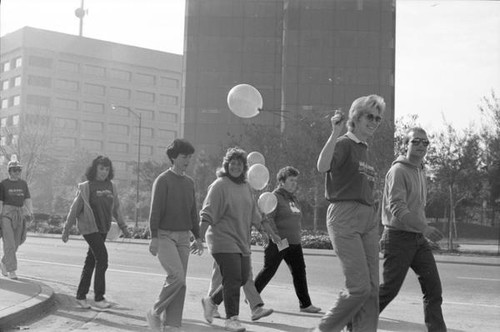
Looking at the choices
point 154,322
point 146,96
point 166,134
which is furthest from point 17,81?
point 154,322

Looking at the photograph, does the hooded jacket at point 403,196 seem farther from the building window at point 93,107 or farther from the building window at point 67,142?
the building window at point 93,107

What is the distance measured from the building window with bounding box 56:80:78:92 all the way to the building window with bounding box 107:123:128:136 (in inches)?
315

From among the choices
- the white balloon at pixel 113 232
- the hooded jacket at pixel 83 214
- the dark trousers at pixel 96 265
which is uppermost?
the hooded jacket at pixel 83 214

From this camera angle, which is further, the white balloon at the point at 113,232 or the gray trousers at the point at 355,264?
the white balloon at the point at 113,232

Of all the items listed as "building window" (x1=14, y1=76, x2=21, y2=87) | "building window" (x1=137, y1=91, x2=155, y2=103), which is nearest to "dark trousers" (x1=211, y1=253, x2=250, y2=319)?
"building window" (x1=14, y1=76, x2=21, y2=87)

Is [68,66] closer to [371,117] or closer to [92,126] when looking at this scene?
[92,126]

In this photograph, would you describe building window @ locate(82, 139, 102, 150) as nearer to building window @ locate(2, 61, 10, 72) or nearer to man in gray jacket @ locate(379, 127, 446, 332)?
building window @ locate(2, 61, 10, 72)

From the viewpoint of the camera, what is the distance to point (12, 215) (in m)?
10.6

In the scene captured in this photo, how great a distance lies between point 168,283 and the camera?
6.38 m

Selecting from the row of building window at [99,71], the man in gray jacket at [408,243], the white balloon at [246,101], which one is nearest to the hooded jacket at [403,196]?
the man in gray jacket at [408,243]

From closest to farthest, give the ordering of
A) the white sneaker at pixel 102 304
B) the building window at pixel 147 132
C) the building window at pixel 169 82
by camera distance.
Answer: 1. the white sneaker at pixel 102 304
2. the building window at pixel 147 132
3. the building window at pixel 169 82

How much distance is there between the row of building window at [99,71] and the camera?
325ft

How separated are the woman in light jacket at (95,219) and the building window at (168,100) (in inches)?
4225

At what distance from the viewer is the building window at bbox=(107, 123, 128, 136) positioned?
108000mm
